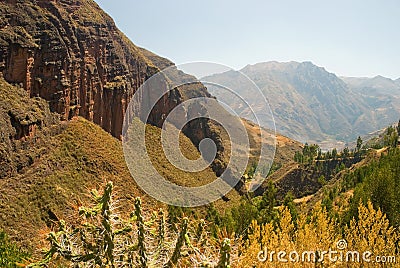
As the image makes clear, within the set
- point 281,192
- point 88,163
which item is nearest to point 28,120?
point 88,163

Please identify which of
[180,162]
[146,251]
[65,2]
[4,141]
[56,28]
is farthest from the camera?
[180,162]

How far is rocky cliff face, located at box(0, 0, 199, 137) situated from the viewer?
4831 cm

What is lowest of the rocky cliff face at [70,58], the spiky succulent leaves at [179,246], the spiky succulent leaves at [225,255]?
the spiky succulent leaves at [179,246]

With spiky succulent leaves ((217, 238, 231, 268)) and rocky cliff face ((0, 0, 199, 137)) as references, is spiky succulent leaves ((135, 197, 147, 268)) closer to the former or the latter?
spiky succulent leaves ((217, 238, 231, 268))

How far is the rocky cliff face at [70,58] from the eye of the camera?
48312 mm

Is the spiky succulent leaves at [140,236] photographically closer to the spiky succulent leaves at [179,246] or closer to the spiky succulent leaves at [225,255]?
the spiky succulent leaves at [179,246]

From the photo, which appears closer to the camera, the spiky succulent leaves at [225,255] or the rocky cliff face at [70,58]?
the spiky succulent leaves at [225,255]

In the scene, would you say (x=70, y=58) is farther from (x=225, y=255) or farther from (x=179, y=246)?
(x=225, y=255)

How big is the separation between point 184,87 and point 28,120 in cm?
8090

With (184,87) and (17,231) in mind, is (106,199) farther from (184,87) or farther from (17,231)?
(184,87)

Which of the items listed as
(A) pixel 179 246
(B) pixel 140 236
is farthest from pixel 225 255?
(B) pixel 140 236

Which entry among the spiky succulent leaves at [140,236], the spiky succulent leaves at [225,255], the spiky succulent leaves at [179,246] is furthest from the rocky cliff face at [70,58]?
the spiky succulent leaves at [225,255]

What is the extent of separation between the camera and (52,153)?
47.9 m

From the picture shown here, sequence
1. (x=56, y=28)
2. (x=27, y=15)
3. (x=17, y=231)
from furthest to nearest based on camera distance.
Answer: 1. (x=56, y=28)
2. (x=27, y=15)
3. (x=17, y=231)
